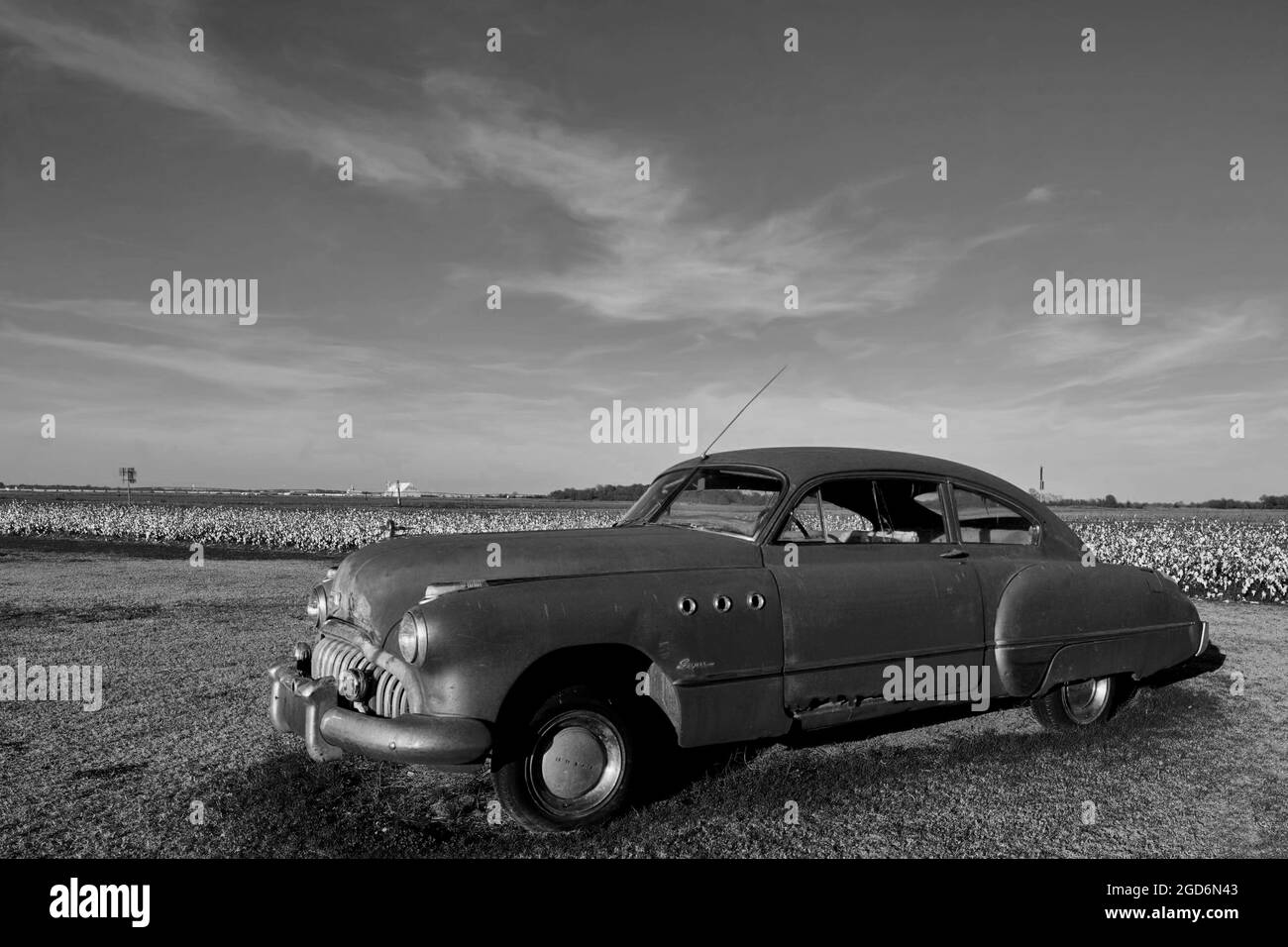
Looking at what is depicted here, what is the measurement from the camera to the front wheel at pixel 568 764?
373 centimetres

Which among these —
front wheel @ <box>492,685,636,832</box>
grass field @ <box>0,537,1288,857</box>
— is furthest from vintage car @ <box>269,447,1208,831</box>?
grass field @ <box>0,537,1288,857</box>

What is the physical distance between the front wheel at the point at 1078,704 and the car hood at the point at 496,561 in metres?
2.61

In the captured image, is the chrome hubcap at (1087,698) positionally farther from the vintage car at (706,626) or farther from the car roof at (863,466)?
the car roof at (863,466)

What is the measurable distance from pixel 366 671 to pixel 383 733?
0.51m

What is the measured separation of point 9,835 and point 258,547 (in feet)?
66.6

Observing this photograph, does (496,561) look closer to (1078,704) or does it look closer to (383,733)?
(383,733)

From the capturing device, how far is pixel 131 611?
10414mm

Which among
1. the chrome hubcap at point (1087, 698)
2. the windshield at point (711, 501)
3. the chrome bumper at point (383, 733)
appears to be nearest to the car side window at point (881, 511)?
the windshield at point (711, 501)

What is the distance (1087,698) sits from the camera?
5.73 metres

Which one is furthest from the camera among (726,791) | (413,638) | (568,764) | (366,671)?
(726,791)

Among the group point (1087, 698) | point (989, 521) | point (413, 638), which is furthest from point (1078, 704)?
point (413, 638)
